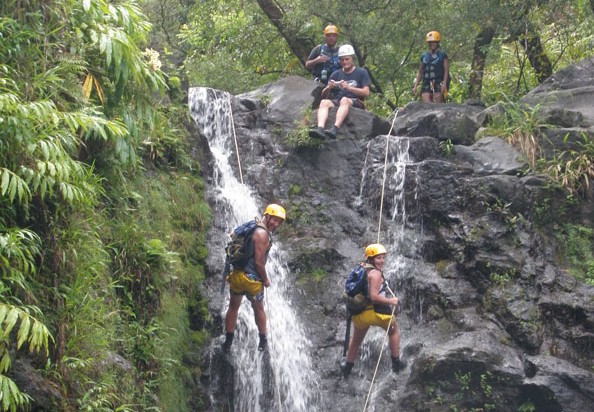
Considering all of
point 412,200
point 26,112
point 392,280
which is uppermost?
point 26,112

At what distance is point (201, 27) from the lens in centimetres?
1761

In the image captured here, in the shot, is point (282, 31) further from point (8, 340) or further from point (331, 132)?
point (8, 340)

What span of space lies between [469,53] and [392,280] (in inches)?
259

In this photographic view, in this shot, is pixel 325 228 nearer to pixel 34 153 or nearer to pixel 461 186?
pixel 461 186

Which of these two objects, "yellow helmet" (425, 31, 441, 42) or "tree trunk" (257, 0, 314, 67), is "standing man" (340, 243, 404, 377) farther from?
"tree trunk" (257, 0, 314, 67)

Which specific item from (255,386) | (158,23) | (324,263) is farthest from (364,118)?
(158,23)

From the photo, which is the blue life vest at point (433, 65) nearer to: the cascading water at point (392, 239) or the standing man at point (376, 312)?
the cascading water at point (392, 239)

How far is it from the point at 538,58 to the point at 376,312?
8200mm

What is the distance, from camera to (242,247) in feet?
27.8

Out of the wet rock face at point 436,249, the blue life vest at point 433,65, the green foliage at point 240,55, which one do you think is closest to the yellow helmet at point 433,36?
the blue life vest at point 433,65

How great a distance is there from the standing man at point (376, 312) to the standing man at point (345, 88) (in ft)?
12.3

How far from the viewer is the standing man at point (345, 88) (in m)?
12.1

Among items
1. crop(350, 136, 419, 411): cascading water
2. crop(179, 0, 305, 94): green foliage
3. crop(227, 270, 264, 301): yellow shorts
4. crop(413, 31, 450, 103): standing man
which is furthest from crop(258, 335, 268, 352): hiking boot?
crop(179, 0, 305, 94): green foliage

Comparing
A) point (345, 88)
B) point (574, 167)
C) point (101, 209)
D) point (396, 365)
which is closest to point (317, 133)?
point (345, 88)
